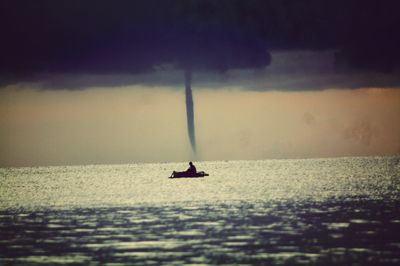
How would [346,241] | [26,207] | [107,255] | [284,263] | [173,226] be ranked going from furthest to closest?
[26,207] < [173,226] < [346,241] < [107,255] < [284,263]

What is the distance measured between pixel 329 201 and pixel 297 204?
8.46 m

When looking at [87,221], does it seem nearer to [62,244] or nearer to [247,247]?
[62,244]

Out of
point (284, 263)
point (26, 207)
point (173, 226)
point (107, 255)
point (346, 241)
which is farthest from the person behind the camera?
point (26, 207)

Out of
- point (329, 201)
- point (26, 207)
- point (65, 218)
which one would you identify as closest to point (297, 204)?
point (329, 201)

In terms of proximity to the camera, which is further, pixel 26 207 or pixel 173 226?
pixel 26 207

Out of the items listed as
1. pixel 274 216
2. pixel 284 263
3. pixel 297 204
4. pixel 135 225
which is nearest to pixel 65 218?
pixel 135 225

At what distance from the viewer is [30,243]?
83562 millimetres

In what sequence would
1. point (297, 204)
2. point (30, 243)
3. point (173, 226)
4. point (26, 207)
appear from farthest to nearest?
point (26, 207) → point (297, 204) → point (173, 226) → point (30, 243)

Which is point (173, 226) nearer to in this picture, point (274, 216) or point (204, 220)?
point (204, 220)

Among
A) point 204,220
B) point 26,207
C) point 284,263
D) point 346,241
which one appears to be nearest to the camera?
point 284,263

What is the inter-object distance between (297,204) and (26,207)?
45.2 m

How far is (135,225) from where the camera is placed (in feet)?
323

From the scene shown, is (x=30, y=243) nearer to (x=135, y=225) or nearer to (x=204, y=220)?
(x=135, y=225)

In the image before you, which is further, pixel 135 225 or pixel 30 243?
pixel 135 225
